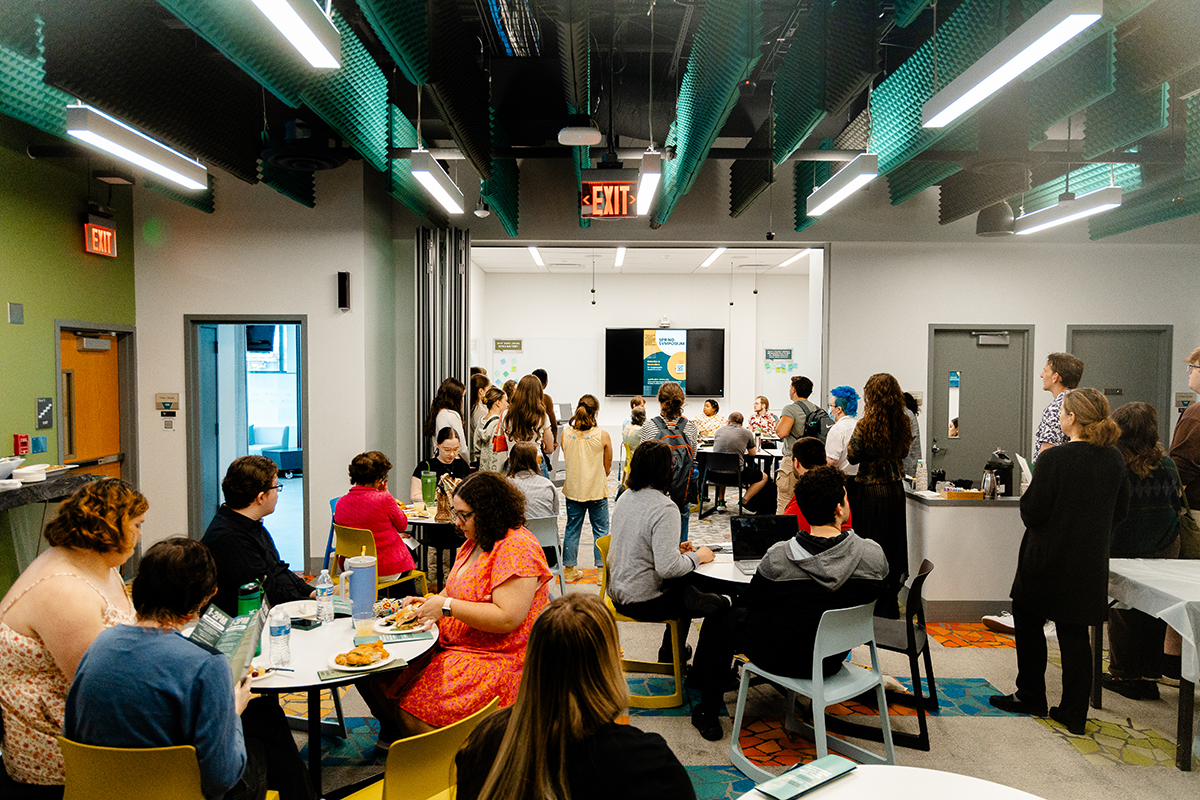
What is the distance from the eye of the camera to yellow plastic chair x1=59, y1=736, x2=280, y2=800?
1580 millimetres

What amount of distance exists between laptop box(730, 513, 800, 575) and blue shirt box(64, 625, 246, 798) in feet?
7.89

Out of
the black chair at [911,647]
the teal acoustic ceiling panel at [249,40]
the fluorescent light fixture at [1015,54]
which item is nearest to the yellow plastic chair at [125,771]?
the teal acoustic ceiling panel at [249,40]

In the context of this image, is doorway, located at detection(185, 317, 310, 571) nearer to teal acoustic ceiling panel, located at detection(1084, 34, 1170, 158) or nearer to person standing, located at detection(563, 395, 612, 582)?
person standing, located at detection(563, 395, 612, 582)

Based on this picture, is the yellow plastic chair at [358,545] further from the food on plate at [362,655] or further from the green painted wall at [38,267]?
the green painted wall at [38,267]

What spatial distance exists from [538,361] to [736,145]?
20.3 feet

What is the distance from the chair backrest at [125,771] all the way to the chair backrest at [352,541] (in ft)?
6.91

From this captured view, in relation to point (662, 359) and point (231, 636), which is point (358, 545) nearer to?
point (231, 636)

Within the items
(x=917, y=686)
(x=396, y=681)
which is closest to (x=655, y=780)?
(x=396, y=681)

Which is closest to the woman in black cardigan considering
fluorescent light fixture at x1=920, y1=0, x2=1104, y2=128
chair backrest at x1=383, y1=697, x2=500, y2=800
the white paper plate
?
fluorescent light fixture at x1=920, y1=0, x2=1104, y2=128

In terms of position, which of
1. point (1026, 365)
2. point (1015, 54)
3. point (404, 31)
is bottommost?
point (1026, 365)

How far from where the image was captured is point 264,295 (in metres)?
6.05

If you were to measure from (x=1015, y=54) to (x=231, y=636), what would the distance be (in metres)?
3.33

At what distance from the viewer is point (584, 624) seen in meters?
1.30

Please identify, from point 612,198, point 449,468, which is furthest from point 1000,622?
point 612,198
